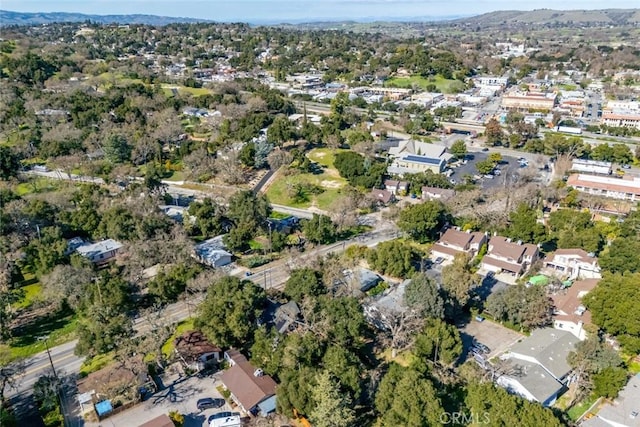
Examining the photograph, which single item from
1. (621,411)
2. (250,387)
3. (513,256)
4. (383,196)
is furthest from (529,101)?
(250,387)

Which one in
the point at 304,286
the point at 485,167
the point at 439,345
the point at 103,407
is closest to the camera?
the point at 103,407

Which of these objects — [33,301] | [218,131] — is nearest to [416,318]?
[33,301]

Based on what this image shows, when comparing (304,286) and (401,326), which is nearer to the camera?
(401,326)

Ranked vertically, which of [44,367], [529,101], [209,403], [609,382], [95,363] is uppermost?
[529,101]

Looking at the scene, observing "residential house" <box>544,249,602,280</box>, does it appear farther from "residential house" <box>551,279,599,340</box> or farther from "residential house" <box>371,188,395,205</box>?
"residential house" <box>371,188,395,205</box>

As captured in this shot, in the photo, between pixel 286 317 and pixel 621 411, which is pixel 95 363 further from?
pixel 621 411

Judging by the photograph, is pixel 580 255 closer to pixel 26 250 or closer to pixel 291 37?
pixel 26 250

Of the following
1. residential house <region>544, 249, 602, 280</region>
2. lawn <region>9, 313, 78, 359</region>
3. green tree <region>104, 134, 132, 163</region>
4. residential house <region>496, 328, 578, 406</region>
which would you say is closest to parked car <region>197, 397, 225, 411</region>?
lawn <region>9, 313, 78, 359</region>
